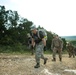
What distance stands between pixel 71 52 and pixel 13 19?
25.7 meters

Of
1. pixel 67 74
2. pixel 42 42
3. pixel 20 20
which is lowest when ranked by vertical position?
pixel 67 74

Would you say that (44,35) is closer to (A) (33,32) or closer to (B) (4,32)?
(A) (33,32)

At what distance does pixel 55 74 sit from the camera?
34.4ft

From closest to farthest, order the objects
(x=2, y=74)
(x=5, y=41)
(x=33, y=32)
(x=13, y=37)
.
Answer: (x=2, y=74), (x=33, y=32), (x=5, y=41), (x=13, y=37)

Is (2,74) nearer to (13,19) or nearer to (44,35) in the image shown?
(44,35)

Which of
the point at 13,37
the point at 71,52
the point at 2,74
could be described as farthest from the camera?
the point at 13,37

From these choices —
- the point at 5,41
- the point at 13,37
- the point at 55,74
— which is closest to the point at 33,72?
the point at 55,74

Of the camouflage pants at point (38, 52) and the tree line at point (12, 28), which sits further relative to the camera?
the tree line at point (12, 28)

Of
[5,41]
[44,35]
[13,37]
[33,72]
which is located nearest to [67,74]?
[33,72]

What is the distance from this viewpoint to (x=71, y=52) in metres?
24.1

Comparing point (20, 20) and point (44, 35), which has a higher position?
point (20, 20)

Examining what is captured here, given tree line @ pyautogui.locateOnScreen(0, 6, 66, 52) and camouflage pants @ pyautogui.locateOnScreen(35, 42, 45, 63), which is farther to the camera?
tree line @ pyautogui.locateOnScreen(0, 6, 66, 52)

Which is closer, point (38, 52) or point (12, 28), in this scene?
point (38, 52)

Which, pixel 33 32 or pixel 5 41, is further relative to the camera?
pixel 5 41
